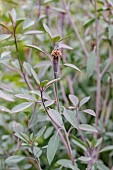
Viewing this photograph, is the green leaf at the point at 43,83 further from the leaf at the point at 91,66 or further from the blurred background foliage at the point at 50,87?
the leaf at the point at 91,66

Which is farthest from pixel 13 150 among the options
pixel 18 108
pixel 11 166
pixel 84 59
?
pixel 84 59

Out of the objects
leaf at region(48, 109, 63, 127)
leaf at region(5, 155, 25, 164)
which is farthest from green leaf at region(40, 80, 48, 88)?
leaf at region(5, 155, 25, 164)

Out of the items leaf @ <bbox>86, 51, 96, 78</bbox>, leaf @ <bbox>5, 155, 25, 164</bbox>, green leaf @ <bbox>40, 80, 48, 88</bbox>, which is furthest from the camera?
leaf @ <bbox>86, 51, 96, 78</bbox>

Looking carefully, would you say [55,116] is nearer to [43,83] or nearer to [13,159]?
[43,83]

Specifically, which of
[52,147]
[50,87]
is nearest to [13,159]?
[52,147]

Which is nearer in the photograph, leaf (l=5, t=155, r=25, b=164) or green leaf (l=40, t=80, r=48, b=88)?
green leaf (l=40, t=80, r=48, b=88)

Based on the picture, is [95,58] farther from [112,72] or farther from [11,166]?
[11,166]

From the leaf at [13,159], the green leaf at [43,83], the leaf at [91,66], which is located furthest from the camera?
the leaf at [91,66]

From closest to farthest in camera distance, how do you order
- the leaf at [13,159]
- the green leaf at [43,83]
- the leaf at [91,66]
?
the green leaf at [43,83] < the leaf at [13,159] < the leaf at [91,66]

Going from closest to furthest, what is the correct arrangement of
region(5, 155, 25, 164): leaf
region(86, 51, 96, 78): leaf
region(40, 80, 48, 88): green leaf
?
region(40, 80, 48, 88): green leaf → region(5, 155, 25, 164): leaf → region(86, 51, 96, 78): leaf

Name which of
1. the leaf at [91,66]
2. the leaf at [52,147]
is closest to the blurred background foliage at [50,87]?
the leaf at [91,66]

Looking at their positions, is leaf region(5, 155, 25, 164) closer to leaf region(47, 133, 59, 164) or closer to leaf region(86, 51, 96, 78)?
leaf region(47, 133, 59, 164)
